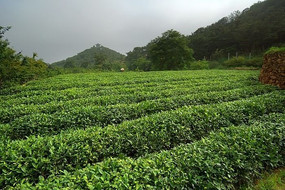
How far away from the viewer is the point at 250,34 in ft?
116

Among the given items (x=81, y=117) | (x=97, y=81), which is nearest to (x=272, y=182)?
(x=81, y=117)

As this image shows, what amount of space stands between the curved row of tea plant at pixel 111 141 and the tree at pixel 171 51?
2768 cm

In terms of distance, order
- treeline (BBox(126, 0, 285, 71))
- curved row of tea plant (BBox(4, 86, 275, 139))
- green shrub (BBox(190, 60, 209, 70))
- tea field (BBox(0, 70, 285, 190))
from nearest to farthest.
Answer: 1. tea field (BBox(0, 70, 285, 190))
2. curved row of tea plant (BBox(4, 86, 275, 139))
3. green shrub (BBox(190, 60, 209, 70))
4. treeline (BBox(126, 0, 285, 71))

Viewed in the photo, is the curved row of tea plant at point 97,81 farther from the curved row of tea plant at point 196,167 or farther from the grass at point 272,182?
the grass at point 272,182

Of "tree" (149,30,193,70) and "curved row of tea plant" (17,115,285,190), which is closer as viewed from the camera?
"curved row of tea plant" (17,115,285,190)

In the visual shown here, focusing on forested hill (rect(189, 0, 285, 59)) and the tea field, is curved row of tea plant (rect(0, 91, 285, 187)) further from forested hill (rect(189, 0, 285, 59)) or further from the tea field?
forested hill (rect(189, 0, 285, 59))

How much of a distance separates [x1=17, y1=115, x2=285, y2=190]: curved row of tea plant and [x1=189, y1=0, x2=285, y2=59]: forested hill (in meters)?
38.7

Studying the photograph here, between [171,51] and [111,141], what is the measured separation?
30229 millimetres

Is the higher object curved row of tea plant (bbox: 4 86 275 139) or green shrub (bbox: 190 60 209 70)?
green shrub (bbox: 190 60 209 70)

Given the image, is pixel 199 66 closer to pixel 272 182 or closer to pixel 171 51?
pixel 171 51

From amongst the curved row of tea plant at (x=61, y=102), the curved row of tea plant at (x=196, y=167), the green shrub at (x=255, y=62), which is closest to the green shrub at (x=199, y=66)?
the green shrub at (x=255, y=62)

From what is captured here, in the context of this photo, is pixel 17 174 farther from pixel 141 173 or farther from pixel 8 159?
pixel 141 173

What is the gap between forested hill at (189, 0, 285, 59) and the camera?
1259 inches

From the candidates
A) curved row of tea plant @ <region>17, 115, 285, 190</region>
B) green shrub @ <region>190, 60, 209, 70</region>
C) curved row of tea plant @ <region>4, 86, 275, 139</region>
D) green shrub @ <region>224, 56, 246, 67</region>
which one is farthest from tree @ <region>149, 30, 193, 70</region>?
curved row of tea plant @ <region>17, 115, 285, 190</region>
